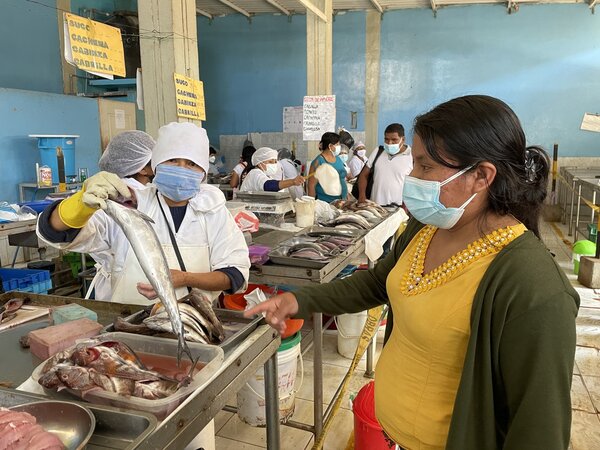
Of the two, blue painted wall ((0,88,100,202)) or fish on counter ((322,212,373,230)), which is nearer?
fish on counter ((322,212,373,230))

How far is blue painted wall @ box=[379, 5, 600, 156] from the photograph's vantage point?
10.9m

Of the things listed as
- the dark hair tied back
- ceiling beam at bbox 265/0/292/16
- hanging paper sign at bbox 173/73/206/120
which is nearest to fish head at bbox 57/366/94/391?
the dark hair tied back

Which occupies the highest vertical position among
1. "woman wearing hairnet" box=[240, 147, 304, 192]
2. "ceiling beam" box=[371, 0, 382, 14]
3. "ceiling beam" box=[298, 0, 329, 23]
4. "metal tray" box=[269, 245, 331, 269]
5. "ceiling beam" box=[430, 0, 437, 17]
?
"ceiling beam" box=[371, 0, 382, 14]

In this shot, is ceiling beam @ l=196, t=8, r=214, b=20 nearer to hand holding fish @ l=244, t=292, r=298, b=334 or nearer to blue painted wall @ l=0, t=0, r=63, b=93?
blue painted wall @ l=0, t=0, r=63, b=93

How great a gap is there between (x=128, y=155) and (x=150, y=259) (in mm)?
1608

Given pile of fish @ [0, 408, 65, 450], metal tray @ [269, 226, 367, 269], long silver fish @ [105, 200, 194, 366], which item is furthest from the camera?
metal tray @ [269, 226, 367, 269]

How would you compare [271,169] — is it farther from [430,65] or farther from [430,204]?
[430,65]

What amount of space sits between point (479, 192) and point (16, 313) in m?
1.97

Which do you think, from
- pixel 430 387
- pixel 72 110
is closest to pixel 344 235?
pixel 430 387

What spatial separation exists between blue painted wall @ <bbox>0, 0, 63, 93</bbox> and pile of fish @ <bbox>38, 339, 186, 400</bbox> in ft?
28.0

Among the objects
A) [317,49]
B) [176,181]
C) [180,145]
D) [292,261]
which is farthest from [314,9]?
[176,181]

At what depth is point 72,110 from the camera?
26.4 feet

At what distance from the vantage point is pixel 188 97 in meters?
4.12

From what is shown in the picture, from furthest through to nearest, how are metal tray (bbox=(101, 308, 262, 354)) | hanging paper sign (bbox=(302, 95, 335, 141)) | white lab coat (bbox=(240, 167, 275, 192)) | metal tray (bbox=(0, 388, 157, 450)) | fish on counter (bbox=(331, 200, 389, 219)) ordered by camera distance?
hanging paper sign (bbox=(302, 95, 335, 141))
white lab coat (bbox=(240, 167, 275, 192))
fish on counter (bbox=(331, 200, 389, 219))
metal tray (bbox=(101, 308, 262, 354))
metal tray (bbox=(0, 388, 157, 450))
